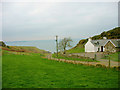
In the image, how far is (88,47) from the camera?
45.9 metres

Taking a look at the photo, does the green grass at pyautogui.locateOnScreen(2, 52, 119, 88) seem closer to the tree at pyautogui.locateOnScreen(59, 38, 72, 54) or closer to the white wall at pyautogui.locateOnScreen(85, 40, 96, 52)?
the tree at pyautogui.locateOnScreen(59, 38, 72, 54)

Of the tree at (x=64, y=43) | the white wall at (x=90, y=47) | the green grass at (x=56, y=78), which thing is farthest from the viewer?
the white wall at (x=90, y=47)

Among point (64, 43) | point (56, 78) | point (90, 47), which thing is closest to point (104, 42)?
point (90, 47)

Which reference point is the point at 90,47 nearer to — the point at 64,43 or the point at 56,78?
the point at 64,43

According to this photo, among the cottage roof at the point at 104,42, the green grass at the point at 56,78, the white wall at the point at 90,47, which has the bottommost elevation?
the green grass at the point at 56,78

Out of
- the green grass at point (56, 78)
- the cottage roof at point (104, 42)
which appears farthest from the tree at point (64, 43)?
the green grass at point (56, 78)

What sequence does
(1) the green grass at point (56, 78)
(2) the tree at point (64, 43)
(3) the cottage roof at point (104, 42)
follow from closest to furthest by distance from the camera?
(1) the green grass at point (56, 78)
(3) the cottage roof at point (104, 42)
(2) the tree at point (64, 43)

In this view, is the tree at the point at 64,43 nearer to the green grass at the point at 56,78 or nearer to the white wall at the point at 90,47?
the white wall at the point at 90,47

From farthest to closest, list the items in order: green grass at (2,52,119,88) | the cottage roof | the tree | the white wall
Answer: the white wall < the tree < the cottage roof < green grass at (2,52,119,88)

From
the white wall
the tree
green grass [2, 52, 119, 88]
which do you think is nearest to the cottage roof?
the white wall

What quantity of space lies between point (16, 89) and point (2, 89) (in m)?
0.76

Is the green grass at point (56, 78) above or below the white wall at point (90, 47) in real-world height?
below

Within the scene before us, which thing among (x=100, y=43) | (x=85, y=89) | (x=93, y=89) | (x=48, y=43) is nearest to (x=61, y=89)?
(x=85, y=89)

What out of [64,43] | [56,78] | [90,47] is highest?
[64,43]
